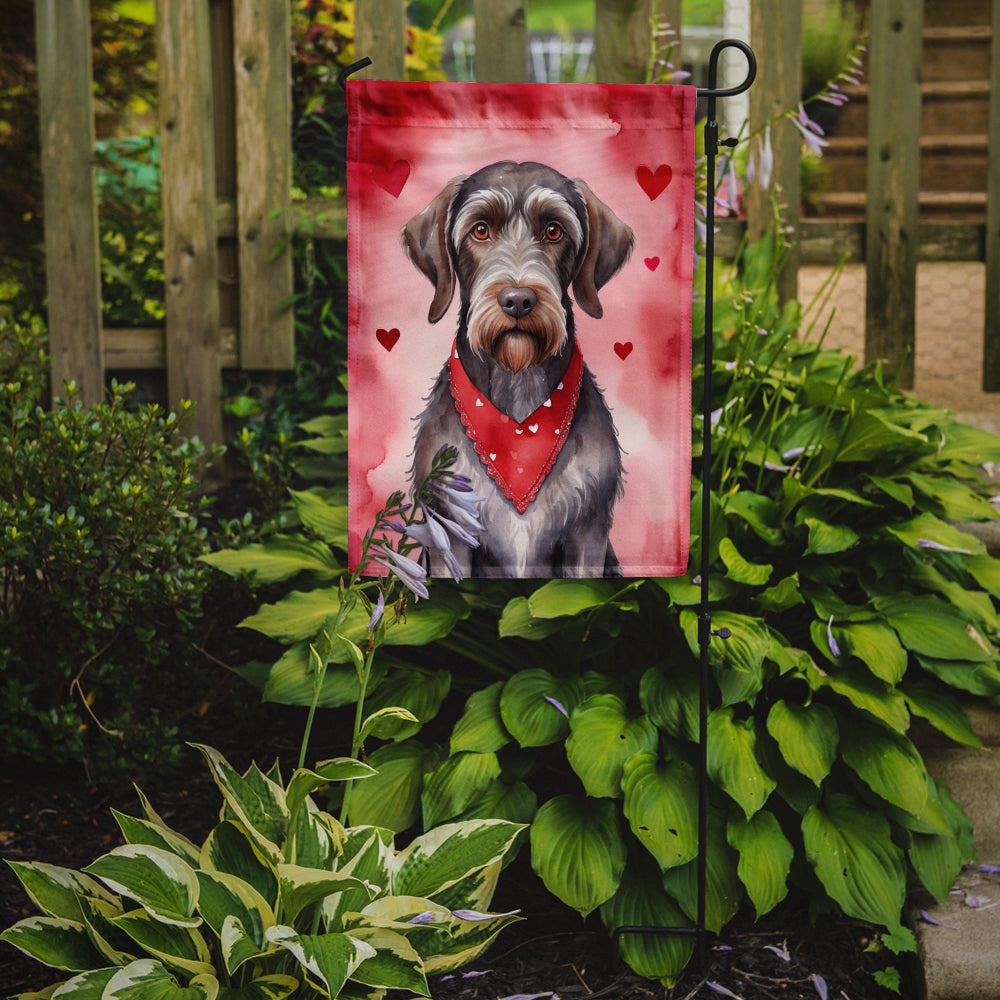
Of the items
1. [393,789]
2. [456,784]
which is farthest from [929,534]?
[393,789]

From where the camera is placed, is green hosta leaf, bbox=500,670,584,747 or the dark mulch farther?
green hosta leaf, bbox=500,670,584,747

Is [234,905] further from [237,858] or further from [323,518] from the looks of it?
[323,518]

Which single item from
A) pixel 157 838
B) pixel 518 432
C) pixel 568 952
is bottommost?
pixel 568 952

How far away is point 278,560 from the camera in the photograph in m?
2.30

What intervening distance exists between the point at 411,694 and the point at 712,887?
683 millimetres

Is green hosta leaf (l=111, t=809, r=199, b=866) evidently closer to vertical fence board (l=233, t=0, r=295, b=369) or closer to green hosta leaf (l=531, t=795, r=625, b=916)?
green hosta leaf (l=531, t=795, r=625, b=916)

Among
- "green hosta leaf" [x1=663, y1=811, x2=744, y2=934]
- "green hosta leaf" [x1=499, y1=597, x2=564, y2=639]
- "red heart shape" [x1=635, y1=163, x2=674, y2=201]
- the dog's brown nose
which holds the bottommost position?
"green hosta leaf" [x1=663, y1=811, x2=744, y2=934]

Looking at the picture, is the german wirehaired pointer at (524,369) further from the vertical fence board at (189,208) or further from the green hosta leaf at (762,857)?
the vertical fence board at (189,208)

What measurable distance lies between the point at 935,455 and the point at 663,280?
3.79 ft

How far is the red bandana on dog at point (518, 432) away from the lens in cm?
176

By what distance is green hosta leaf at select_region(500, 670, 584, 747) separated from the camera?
1.89m

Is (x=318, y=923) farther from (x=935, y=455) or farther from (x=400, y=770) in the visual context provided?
(x=935, y=455)

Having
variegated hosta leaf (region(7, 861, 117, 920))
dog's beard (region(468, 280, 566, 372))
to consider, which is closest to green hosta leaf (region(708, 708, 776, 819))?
dog's beard (region(468, 280, 566, 372))

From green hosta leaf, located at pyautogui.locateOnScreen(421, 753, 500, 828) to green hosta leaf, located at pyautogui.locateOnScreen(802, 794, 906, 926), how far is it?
60cm
